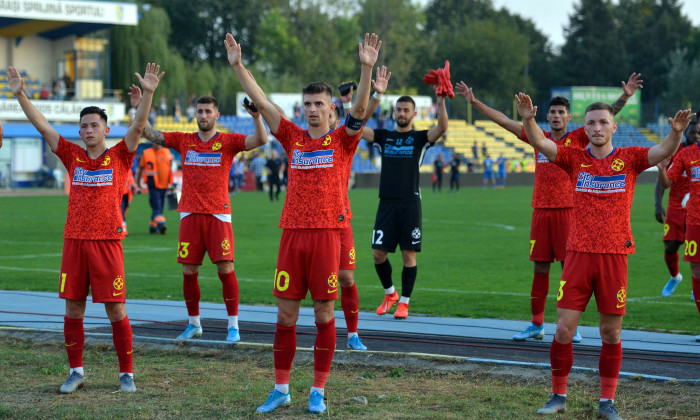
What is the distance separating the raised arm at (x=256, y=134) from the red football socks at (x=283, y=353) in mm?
1934

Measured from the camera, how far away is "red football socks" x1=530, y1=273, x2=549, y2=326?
8.97 m

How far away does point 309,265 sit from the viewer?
6.57m

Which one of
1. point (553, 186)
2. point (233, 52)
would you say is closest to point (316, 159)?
point (233, 52)

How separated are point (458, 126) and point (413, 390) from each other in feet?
182

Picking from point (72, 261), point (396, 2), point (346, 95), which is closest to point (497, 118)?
point (346, 95)

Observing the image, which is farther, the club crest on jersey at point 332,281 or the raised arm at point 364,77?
the club crest on jersey at point 332,281

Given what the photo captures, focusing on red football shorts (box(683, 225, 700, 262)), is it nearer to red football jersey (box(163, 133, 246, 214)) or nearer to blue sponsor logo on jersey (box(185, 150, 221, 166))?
red football jersey (box(163, 133, 246, 214))

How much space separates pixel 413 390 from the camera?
710 centimetres

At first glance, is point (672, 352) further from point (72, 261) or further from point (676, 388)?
point (72, 261)

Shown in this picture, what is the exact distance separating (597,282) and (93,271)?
371 centimetres

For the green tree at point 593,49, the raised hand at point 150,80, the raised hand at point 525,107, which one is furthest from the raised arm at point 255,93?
the green tree at point 593,49

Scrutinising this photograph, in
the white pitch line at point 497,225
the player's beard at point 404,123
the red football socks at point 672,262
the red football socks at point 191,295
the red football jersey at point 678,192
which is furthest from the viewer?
the white pitch line at point 497,225

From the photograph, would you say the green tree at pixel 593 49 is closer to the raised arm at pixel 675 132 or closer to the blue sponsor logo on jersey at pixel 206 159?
the blue sponsor logo on jersey at pixel 206 159

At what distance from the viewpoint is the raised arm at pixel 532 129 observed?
6.53m
